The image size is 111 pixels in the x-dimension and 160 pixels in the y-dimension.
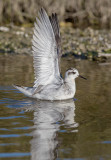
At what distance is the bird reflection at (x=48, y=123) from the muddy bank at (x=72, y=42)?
7.37 metres

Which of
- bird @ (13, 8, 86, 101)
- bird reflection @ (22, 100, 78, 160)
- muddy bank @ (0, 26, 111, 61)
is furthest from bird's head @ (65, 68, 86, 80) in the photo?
muddy bank @ (0, 26, 111, 61)

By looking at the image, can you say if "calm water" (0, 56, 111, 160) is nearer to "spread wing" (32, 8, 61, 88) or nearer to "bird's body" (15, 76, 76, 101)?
"bird's body" (15, 76, 76, 101)

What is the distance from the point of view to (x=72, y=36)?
20.5 metres

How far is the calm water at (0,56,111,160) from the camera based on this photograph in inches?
210

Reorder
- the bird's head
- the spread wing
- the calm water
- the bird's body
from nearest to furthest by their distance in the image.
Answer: the calm water, the spread wing, the bird's body, the bird's head

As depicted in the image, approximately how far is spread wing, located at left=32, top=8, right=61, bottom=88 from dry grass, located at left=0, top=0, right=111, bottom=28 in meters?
14.0

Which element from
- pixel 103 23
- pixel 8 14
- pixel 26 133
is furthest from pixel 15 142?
pixel 103 23

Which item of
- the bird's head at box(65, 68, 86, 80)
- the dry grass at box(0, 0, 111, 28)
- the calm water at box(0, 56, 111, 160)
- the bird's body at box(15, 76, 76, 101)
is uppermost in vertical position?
the dry grass at box(0, 0, 111, 28)

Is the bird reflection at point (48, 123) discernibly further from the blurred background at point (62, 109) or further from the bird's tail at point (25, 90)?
the bird's tail at point (25, 90)

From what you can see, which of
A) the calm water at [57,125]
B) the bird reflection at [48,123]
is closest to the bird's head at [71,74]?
the calm water at [57,125]

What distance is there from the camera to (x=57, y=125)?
6.66 meters

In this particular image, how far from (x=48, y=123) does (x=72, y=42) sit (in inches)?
475

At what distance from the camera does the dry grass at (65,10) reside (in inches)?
885

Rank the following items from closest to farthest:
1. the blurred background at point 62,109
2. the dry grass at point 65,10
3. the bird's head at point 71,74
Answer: the blurred background at point 62,109
the bird's head at point 71,74
the dry grass at point 65,10
